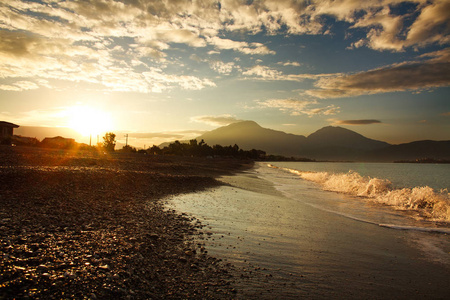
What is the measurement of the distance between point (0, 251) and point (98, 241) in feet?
6.27

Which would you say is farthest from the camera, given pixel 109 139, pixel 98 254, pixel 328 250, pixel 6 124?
pixel 109 139

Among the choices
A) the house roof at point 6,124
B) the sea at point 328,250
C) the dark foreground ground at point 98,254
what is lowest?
the sea at point 328,250

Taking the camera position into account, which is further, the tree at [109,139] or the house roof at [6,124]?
the tree at [109,139]

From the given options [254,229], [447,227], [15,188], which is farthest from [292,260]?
[15,188]

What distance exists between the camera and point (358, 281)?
18.6 feet

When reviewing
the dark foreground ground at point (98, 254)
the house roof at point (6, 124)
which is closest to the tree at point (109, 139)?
the house roof at point (6, 124)

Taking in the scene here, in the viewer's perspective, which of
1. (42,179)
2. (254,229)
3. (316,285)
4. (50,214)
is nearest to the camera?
(316,285)

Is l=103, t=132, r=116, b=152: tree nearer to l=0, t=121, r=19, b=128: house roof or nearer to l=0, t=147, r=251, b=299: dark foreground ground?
l=0, t=121, r=19, b=128: house roof

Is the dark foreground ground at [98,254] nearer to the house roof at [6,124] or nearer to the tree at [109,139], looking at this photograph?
the house roof at [6,124]

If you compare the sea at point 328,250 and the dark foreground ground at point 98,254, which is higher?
the dark foreground ground at point 98,254

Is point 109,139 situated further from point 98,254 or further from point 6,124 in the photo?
point 98,254

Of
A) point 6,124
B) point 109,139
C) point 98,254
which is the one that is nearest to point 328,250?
point 98,254

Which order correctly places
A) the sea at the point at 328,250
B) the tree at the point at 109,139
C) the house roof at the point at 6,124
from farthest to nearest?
the tree at the point at 109,139
the house roof at the point at 6,124
the sea at the point at 328,250

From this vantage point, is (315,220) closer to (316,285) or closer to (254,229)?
(254,229)
